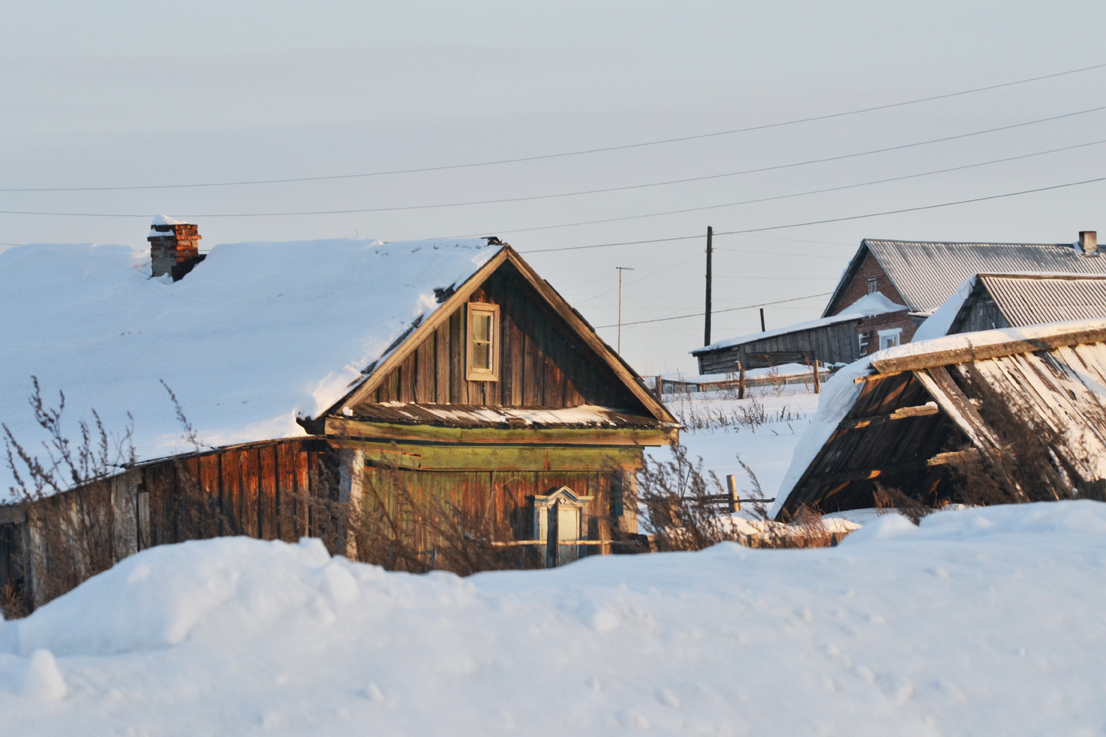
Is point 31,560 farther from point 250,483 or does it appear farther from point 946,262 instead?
point 946,262

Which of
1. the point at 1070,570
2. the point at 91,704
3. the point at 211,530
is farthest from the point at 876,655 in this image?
the point at 211,530

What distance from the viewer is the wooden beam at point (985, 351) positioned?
10.8m

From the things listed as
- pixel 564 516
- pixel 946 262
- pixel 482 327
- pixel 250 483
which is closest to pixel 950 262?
pixel 946 262

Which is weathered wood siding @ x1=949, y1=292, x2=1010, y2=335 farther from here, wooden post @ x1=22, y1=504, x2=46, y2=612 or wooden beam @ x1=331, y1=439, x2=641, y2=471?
wooden post @ x1=22, y1=504, x2=46, y2=612

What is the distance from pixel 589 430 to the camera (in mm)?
12844

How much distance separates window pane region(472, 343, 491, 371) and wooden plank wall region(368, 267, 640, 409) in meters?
0.19

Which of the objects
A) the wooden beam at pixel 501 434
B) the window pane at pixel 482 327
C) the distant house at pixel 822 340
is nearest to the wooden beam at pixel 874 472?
A: the wooden beam at pixel 501 434

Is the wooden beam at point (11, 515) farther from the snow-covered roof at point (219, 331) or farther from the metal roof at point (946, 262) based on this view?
the metal roof at point (946, 262)

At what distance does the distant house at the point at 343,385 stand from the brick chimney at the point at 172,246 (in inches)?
1.2

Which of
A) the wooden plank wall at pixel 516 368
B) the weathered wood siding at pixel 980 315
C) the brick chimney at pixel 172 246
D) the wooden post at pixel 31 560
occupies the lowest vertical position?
the wooden post at pixel 31 560

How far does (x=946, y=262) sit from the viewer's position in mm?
44594

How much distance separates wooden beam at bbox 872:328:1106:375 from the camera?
10789 millimetres

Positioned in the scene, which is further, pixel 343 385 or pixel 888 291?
pixel 888 291

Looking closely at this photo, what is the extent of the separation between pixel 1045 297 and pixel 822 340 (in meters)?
17.2
